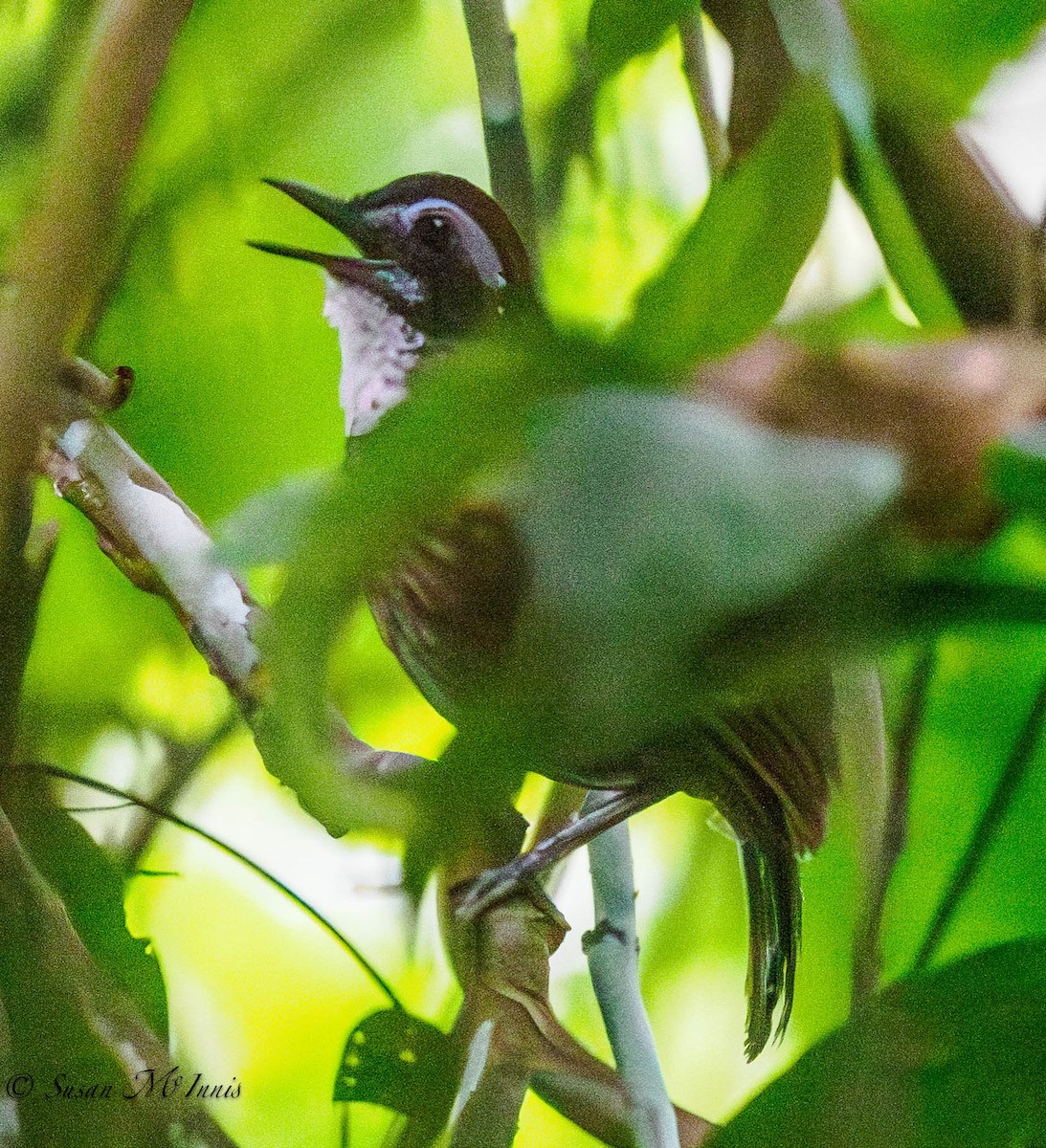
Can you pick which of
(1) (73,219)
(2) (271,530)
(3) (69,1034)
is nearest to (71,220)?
(1) (73,219)

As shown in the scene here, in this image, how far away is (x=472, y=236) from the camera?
371mm

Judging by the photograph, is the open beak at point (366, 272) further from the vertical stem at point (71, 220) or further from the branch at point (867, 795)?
the branch at point (867, 795)

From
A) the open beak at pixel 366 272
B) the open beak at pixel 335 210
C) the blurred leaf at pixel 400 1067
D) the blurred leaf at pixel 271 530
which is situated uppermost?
the open beak at pixel 335 210

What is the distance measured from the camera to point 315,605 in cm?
20

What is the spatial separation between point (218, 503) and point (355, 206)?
108 mm

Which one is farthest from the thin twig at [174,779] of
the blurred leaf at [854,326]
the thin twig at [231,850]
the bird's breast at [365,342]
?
the blurred leaf at [854,326]

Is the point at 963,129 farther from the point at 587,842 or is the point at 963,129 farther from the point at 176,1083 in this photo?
the point at 176,1083

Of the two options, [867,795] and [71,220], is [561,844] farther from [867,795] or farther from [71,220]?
[71,220]

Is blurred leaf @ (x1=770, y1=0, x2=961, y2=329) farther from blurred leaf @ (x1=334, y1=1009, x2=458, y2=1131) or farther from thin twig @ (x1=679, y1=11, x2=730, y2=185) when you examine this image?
blurred leaf @ (x1=334, y1=1009, x2=458, y2=1131)

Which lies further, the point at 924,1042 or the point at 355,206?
the point at 355,206

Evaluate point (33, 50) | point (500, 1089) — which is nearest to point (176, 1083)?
point (500, 1089)

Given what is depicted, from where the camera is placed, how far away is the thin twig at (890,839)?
31 centimetres

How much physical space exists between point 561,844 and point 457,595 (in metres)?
0.12

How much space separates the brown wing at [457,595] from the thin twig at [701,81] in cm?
14
